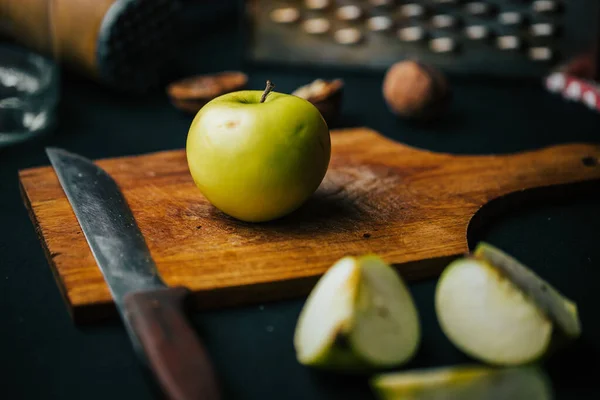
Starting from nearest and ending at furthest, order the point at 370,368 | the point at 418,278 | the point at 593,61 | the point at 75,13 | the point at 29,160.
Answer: the point at 370,368, the point at 418,278, the point at 29,160, the point at 75,13, the point at 593,61

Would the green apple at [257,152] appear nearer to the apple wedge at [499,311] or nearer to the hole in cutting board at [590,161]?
the apple wedge at [499,311]

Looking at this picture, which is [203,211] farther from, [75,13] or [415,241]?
[75,13]

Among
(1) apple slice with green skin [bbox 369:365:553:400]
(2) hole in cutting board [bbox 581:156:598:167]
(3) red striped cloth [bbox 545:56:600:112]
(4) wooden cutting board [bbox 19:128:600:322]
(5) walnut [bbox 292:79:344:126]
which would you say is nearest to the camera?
(1) apple slice with green skin [bbox 369:365:553:400]

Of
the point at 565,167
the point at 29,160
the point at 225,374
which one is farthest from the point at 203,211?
the point at 565,167

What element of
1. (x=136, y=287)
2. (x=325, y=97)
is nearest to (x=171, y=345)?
(x=136, y=287)

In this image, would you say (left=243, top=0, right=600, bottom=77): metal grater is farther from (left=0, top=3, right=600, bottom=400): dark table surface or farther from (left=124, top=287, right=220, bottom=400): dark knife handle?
(left=124, top=287, right=220, bottom=400): dark knife handle

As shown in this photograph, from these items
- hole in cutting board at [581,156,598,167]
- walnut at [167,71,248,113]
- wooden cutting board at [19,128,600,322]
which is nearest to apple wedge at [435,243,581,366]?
wooden cutting board at [19,128,600,322]

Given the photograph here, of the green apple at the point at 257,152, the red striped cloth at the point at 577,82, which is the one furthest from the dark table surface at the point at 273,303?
the green apple at the point at 257,152
